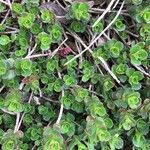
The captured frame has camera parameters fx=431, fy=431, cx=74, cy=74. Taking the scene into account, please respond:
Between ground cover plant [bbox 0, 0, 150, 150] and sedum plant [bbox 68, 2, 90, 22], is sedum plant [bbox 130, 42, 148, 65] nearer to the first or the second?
ground cover plant [bbox 0, 0, 150, 150]

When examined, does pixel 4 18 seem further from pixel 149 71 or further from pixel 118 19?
pixel 149 71

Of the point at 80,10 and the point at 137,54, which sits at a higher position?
the point at 80,10

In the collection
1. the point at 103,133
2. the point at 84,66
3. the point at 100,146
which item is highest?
the point at 84,66

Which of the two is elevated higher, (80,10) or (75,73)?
(80,10)

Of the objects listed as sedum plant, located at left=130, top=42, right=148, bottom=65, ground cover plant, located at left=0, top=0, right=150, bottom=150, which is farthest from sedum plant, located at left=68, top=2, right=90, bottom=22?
sedum plant, located at left=130, top=42, right=148, bottom=65

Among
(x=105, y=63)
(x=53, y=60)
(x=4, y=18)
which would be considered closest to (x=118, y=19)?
(x=105, y=63)

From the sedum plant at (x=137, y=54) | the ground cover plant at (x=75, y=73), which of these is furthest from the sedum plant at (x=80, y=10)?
the sedum plant at (x=137, y=54)

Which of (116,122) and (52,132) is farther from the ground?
(52,132)

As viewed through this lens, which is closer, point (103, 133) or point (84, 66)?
point (103, 133)
